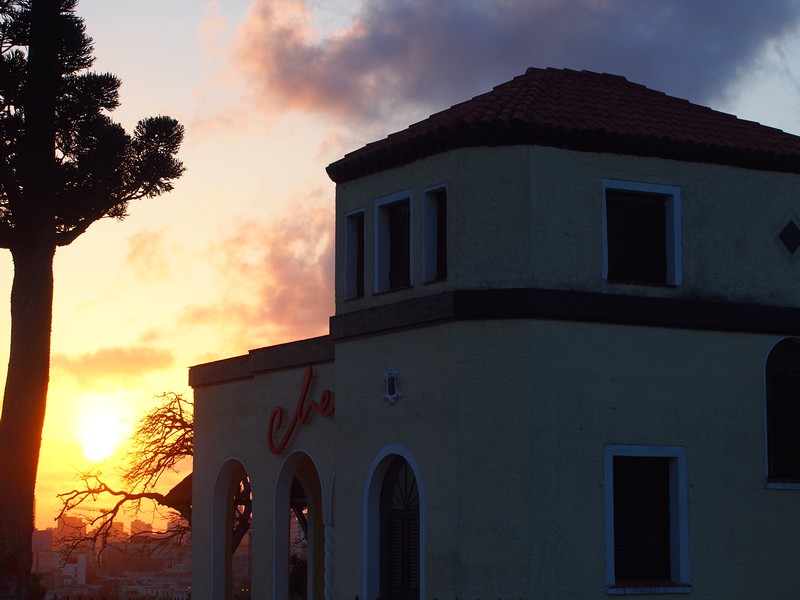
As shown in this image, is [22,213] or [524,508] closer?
[524,508]

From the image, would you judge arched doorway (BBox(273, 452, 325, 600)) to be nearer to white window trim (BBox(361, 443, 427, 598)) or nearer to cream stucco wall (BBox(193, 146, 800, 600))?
cream stucco wall (BBox(193, 146, 800, 600))

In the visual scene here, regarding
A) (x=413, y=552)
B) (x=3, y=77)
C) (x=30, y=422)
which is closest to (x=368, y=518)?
(x=413, y=552)

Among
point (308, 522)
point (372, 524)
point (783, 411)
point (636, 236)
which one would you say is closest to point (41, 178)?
point (308, 522)

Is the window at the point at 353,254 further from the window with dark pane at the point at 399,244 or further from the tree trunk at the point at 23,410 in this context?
the tree trunk at the point at 23,410

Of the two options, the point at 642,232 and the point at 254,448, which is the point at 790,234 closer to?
the point at 642,232

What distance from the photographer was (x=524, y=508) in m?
19.4

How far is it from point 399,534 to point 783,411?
21.5ft

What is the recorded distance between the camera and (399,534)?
2145 centimetres

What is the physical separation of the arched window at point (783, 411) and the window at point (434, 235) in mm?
5585

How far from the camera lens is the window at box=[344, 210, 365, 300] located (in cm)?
2314

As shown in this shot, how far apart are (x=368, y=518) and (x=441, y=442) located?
2.37 m

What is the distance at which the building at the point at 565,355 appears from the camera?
1966cm

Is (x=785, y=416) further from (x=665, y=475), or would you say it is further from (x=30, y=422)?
(x=30, y=422)

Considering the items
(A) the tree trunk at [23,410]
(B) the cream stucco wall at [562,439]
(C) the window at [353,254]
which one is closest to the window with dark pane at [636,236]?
(B) the cream stucco wall at [562,439]
